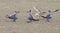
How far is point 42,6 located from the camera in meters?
20.7

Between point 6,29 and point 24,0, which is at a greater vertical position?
point 6,29

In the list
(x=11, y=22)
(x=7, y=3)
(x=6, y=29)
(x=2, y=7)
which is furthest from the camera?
(x=7, y=3)

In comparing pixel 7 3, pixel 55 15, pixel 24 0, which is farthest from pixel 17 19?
pixel 24 0

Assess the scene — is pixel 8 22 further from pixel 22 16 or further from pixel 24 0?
pixel 24 0

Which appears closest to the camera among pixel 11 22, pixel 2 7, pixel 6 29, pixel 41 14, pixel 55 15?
pixel 6 29

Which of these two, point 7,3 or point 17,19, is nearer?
point 17,19

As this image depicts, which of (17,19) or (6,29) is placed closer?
(6,29)

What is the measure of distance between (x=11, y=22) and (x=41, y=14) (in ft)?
6.03

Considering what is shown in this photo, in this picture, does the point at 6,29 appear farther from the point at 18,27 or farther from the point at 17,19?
the point at 17,19

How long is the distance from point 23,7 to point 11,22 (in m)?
5.54

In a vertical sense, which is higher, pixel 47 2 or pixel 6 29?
pixel 6 29

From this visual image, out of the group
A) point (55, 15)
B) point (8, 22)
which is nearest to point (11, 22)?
point (8, 22)

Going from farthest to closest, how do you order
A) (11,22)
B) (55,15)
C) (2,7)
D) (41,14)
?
1. (2,7)
2. (55,15)
3. (41,14)
4. (11,22)

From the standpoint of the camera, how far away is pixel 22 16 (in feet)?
54.9
